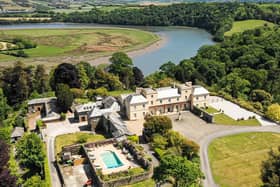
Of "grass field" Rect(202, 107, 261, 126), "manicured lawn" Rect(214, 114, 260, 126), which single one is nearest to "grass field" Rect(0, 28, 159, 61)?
"grass field" Rect(202, 107, 261, 126)

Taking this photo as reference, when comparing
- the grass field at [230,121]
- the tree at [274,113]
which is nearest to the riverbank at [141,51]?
the grass field at [230,121]

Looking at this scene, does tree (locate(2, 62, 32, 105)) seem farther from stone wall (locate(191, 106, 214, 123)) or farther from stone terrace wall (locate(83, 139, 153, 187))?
stone wall (locate(191, 106, 214, 123))

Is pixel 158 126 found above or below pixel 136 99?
below

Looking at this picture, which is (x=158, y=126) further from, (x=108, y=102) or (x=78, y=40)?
(x=78, y=40)

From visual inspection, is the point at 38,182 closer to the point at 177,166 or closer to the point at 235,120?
the point at 177,166

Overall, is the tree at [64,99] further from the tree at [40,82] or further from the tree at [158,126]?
the tree at [158,126]

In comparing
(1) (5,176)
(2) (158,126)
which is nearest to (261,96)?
(2) (158,126)

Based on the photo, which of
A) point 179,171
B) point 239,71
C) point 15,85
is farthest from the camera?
point 239,71
